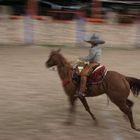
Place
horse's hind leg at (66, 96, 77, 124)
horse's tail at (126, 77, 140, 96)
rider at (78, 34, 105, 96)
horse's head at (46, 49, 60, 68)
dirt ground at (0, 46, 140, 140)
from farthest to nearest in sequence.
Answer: horse's head at (46, 49, 60, 68), horse's hind leg at (66, 96, 77, 124), horse's tail at (126, 77, 140, 96), rider at (78, 34, 105, 96), dirt ground at (0, 46, 140, 140)

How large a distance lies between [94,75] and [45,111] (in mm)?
1535

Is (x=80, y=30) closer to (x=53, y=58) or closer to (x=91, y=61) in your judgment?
(x=53, y=58)

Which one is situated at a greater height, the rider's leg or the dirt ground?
the rider's leg

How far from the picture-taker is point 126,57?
17609 mm

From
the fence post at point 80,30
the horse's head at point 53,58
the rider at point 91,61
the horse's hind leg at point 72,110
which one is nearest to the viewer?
the rider at point 91,61

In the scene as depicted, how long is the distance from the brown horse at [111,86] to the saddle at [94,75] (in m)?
0.07

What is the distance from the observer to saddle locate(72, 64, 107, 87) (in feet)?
28.8

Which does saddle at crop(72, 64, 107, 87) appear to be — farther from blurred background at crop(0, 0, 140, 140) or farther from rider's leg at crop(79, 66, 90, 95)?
blurred background at crop(0, 0, 140, 140)

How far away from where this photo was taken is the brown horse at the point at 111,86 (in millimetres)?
8633

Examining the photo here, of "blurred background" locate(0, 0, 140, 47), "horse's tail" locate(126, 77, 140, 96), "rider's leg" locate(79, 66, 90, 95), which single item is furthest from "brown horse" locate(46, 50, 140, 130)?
"blurred background" locate(0, 0, 140, 47)

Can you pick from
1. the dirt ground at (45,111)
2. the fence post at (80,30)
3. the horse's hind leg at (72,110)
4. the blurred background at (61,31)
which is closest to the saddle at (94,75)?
the horse's hind leg at (72,110)

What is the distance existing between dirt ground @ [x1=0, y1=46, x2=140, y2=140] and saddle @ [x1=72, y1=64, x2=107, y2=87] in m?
0.79

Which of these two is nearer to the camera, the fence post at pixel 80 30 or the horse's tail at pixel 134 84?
the horse's tail at pixel 134 84

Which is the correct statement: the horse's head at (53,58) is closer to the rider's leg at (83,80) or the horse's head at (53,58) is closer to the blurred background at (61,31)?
the rider's leg at (83,80)
